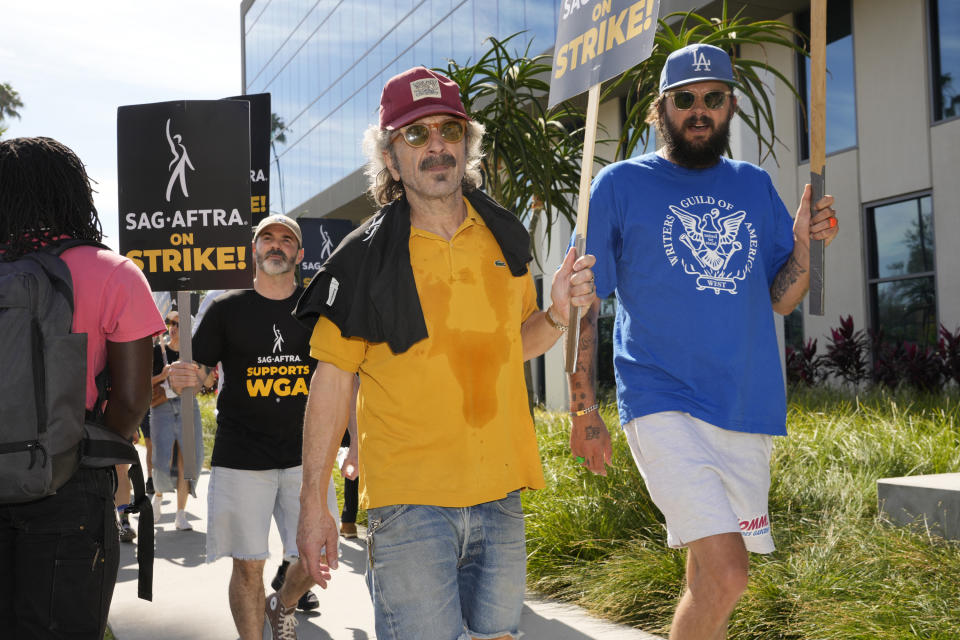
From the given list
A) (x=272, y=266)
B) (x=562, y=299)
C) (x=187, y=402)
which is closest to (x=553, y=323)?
(x=562, y=299)

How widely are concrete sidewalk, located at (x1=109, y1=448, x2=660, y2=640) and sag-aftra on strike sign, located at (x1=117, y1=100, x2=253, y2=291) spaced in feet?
7.07

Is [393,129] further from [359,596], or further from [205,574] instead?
[205,574]

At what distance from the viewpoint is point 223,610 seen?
6598 mm

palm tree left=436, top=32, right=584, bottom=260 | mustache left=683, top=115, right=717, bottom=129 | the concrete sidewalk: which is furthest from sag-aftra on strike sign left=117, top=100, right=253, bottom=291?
mustache left=683, top=115, right=717, bottom=129

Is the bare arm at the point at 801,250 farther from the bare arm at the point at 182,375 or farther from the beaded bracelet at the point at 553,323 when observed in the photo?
the bare arm at the point at 182,375

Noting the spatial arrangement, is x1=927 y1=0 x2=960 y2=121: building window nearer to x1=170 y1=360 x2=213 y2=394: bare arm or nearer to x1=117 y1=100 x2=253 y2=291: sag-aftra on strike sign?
x1=117 y1=100 x2=253 y2=291: sag-aftra on strike sign

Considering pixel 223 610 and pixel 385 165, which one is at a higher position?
pixel 385 165

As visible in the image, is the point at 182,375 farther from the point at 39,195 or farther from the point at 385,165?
the point at 385,165

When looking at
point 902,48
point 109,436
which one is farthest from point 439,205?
point 902,48

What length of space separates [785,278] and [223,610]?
4.46 meters

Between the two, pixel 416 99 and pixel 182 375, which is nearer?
pixel 416 99

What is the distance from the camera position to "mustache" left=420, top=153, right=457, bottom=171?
314 cm

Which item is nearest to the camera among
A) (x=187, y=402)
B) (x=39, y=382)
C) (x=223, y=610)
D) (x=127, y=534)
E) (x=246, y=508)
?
(x=39, y=382)

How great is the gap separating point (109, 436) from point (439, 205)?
1235 mm
